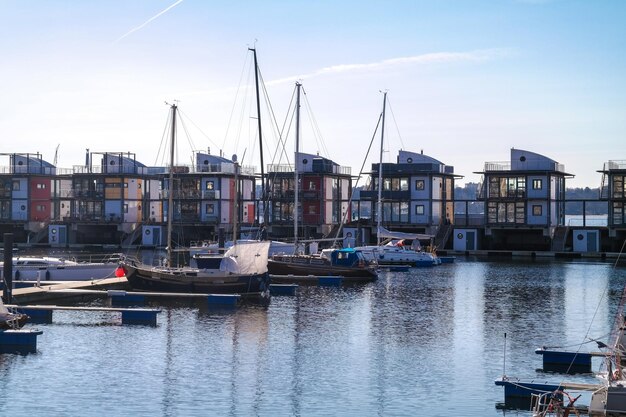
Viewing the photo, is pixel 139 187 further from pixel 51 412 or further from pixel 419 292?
pixel 51 412

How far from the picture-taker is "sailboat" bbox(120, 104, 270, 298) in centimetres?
6372

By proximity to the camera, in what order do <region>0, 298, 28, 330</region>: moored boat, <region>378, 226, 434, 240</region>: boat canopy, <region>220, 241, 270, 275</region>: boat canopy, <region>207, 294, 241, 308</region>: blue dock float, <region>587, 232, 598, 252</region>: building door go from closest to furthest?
<region>0, 298, 28, 330</region>: moored boat
<region>207, 294, 241, 308</region>: blue dock float
<region>220, 241, 270, 275</region>: boat canopy
<region>378, 226, 434, 240</region>: boat canopy
<region>587, 232, 598, 252</region>: building door

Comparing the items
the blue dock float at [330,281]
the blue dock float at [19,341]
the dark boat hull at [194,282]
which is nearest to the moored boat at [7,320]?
the blue dock float at [19,341]

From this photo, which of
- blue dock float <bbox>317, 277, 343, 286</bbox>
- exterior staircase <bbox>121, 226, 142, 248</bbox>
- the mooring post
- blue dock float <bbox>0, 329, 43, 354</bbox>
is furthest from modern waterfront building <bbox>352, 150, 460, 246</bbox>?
blue dock float <bbox>0, 329, 43, 354</bbox>

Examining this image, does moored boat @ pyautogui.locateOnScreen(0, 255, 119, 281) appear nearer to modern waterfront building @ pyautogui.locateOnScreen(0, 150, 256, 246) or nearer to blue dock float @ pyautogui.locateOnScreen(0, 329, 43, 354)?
blue dock float @ pyautogui.locateOnScreen(0, 329, 43, 354)

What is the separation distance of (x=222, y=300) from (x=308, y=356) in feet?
59.6

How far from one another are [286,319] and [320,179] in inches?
2830

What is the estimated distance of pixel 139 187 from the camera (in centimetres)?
13650

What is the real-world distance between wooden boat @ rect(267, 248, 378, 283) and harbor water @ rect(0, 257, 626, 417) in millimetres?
9941

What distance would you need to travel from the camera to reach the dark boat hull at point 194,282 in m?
63.6

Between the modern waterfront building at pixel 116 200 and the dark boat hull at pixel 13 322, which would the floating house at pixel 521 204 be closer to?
the modern waterfront building at pixel 116 200

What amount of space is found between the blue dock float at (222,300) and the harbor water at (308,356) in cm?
97

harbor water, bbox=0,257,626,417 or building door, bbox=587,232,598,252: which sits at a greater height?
building door, bbox=587,232,598,252

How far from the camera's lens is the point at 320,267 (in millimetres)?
81312
